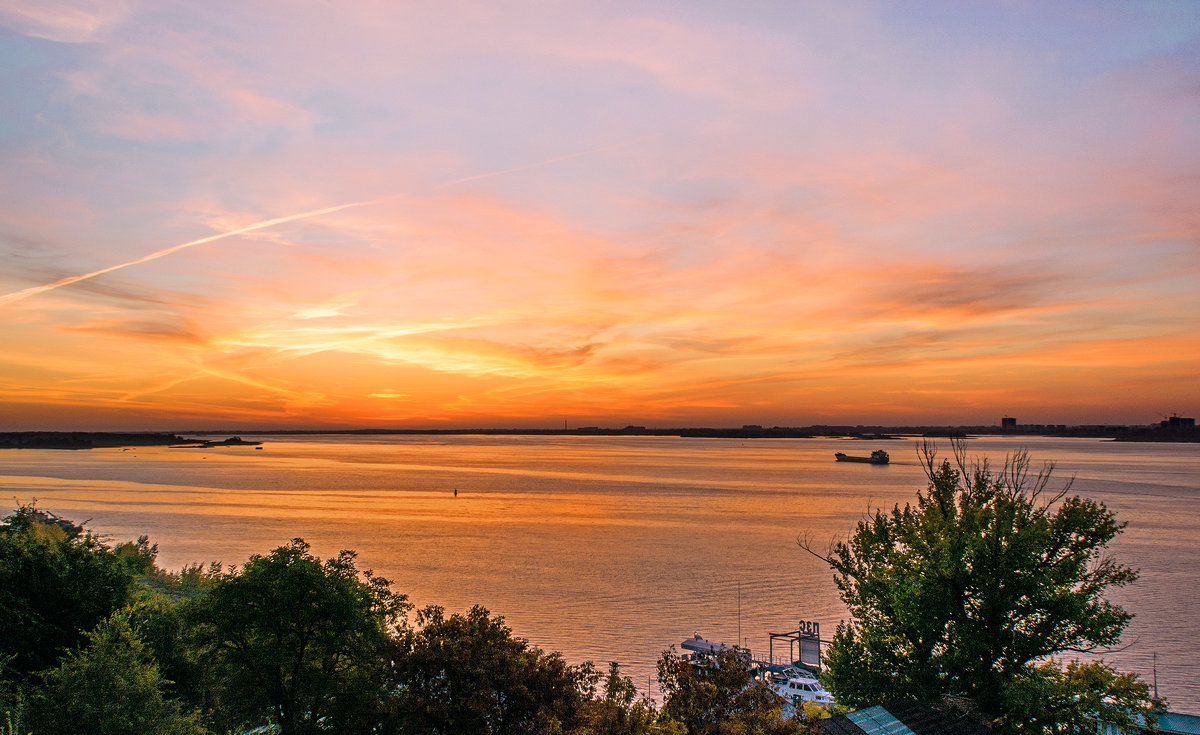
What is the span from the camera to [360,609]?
26.2m

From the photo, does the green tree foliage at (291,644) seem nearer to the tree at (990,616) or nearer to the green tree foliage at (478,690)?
the green tree foliage at (478,690)

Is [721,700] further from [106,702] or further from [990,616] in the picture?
[106,702]

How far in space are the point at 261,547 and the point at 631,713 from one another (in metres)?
69.4

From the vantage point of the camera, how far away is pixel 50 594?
30.4 meters

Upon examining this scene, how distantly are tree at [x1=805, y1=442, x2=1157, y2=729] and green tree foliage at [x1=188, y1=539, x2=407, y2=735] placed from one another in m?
17.5

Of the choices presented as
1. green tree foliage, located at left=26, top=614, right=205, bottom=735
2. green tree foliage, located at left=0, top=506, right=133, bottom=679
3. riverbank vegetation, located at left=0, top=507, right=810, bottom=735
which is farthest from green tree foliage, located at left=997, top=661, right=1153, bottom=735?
green tree foliage, located at left=0, top=506, right=133, bottom=679

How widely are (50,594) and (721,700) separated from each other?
97.4 ft

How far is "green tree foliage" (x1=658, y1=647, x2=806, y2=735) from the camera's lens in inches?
739

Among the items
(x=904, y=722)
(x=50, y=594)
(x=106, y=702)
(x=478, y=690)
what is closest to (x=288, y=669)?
(x=106, y=702)

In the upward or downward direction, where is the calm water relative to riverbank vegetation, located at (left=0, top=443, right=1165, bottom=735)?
downward

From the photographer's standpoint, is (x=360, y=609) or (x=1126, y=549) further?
(x=1126, y=549)

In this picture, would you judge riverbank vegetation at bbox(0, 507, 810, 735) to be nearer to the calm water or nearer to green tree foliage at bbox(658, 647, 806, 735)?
green tree foliage at bbox(658, 647, 806, 735)

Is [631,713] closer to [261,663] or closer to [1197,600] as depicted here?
[261,663]

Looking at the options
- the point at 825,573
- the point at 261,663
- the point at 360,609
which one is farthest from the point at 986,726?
the point at 825,573
